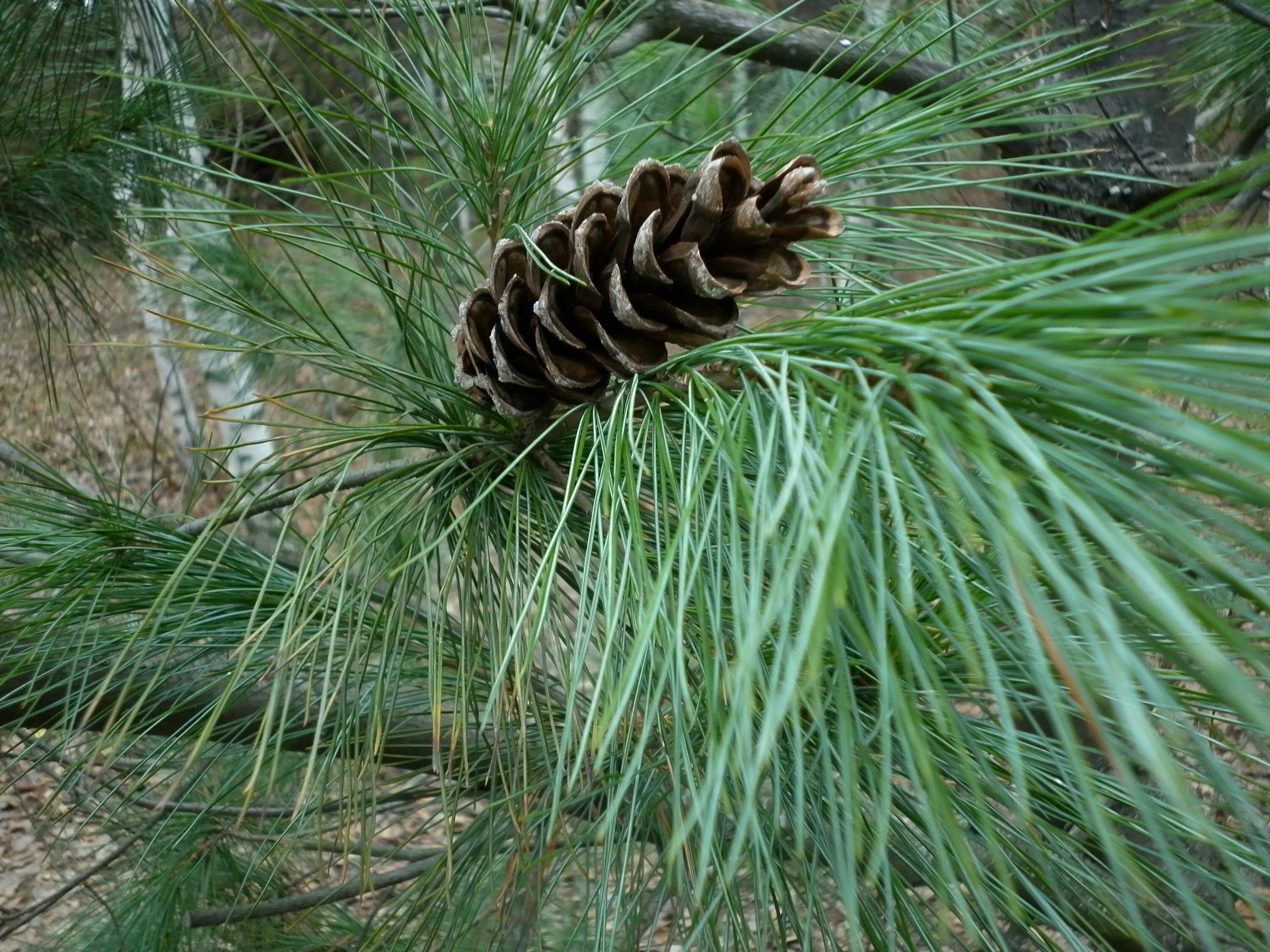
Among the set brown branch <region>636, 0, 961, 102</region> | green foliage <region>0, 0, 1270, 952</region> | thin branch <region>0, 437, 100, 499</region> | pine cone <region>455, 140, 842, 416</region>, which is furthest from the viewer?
brown branch <region>636, 0, 961, 102</region>

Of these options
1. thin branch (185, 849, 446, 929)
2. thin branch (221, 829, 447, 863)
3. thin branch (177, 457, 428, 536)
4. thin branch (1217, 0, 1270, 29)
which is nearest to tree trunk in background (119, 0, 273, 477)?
thin branch (177, 457, 428, 536)

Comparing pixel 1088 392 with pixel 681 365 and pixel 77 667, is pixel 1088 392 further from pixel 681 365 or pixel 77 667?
pixel 77 667

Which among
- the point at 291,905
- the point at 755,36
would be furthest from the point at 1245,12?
the point at 291,905

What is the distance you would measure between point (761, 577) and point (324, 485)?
1.01 ft

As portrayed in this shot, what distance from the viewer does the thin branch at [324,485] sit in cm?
54

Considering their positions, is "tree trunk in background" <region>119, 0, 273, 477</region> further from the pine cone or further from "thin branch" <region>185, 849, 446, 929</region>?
"thin branch" <region>185, 849, 446, 929</region>

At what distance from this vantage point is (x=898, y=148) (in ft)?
1.90

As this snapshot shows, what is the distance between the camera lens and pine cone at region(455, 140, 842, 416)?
479 millimetres

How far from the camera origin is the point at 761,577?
0.32 meters

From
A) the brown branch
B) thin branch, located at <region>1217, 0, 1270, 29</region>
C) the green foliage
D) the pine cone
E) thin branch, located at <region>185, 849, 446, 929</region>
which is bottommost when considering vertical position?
thin branch, located at <region>185, 849, 446, 929</region>

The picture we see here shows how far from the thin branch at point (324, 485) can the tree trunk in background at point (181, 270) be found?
0.03 metres

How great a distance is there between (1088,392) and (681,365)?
19 cm

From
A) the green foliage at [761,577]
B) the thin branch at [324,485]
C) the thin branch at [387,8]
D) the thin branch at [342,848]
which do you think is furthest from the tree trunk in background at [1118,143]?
the thin branch at [342,848]

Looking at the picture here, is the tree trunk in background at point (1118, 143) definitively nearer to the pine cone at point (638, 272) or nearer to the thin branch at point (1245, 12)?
the thin branch at point (1245, 12)
